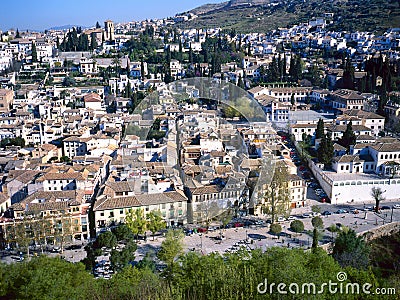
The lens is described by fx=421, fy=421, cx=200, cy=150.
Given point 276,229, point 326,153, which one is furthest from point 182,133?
point 276,229

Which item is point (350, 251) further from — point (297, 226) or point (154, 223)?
point (154, 223)

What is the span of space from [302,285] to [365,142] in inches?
270

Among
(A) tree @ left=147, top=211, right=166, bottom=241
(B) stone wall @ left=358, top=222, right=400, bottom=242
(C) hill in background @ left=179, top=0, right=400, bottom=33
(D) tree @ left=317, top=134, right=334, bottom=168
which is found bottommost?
(B) stone wall @ left=358, top=222, right=400, bottom=242

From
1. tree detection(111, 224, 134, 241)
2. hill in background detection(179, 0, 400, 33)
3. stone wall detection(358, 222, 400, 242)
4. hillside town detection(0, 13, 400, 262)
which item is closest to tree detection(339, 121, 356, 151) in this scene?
hillside town detection(0, 13, 400, 262)

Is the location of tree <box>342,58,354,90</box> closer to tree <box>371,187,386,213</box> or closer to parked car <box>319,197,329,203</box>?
tree <box>371,187,386,213</box>

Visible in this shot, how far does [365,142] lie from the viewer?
9.64 metres

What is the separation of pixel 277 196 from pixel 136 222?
2.40 m

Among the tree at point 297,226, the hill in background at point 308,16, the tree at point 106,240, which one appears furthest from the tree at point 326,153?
the hill in background at point 308,16

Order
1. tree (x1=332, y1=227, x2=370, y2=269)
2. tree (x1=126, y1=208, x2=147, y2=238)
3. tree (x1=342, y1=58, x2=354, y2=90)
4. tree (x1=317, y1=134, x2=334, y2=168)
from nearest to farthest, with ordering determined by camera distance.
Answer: tree (x1=332, y1=227, x2=370, y2=269) → tree (x1=126, y1=208, x2=147, y2=238) → tree (x1=317, y1=134, x2=334, y2=168) → tree (x1=342, y1=58, x2=354, y2=90)

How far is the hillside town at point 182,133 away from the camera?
698 centimetres

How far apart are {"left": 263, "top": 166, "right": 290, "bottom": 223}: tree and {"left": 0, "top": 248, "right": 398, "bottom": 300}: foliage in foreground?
257cm

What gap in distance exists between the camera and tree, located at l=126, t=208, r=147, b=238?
6398mm

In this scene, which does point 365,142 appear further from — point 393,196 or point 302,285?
point 302,285

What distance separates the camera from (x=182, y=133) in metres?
10.3
